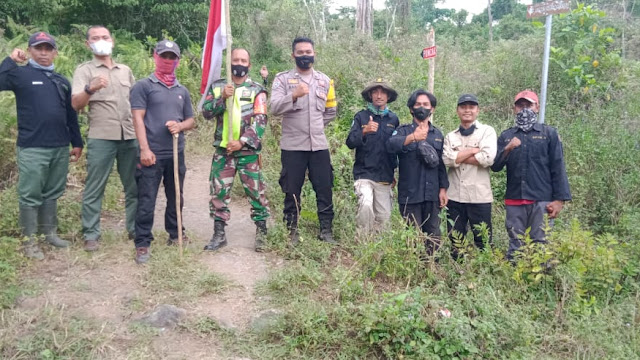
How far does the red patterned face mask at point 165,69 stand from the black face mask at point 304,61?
1.13m

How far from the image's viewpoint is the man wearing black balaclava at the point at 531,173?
183 inches

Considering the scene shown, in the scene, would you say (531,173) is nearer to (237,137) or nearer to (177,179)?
(237,137)

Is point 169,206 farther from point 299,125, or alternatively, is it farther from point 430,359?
point 430,359

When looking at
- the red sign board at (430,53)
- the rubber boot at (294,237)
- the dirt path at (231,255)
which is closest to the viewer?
the dirt path at (231,255)

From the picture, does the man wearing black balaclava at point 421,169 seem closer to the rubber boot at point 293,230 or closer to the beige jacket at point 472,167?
the beige jacket at point 472,167

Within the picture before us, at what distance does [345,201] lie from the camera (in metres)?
6.16

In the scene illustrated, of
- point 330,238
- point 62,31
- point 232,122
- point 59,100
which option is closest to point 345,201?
point 330,238

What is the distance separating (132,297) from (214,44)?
2533 millimetres

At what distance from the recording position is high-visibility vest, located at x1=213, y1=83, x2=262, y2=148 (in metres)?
4.81

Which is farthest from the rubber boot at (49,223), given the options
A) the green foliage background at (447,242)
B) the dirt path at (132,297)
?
the green foliage background at (447,242)

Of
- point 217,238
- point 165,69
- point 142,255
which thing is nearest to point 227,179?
point 217,238

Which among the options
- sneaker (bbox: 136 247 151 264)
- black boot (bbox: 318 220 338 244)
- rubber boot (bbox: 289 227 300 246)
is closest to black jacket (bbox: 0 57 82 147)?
sneaker (bbox: 136 247 151 264)

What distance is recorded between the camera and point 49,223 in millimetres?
4914

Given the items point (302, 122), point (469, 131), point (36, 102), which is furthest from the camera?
point (302, 122)
